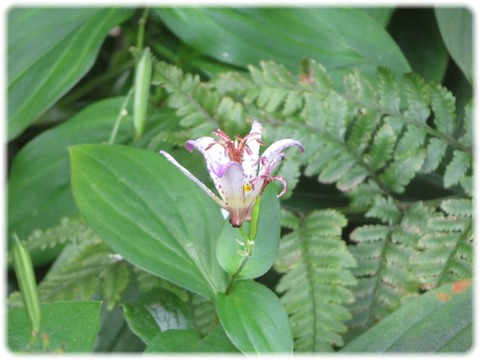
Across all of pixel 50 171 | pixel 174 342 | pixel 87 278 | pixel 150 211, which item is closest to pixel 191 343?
pixel 174 342

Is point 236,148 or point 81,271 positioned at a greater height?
point 236,148

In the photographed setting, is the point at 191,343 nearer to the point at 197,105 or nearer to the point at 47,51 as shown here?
the point at 197,105

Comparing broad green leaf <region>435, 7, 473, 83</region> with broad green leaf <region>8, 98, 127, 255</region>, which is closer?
broad green leaf <region>435, 7, 473, 83</region>

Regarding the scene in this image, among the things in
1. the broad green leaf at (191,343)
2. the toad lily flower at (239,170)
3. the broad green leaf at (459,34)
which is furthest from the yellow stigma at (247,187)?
the broad green leaf at (459,34)

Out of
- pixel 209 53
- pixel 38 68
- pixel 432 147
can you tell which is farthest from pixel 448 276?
pixel 38 68

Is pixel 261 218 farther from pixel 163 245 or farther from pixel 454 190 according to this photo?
pixel 454 190

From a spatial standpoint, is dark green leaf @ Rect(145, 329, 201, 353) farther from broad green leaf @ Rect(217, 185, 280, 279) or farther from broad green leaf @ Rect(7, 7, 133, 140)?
broad green leaf @ Rect(7, 7, 133, 140)

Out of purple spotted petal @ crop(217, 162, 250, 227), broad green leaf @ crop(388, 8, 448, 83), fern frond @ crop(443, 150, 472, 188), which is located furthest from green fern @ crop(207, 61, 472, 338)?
purple spotted petal @ crop(217, 162, 250, 227)
